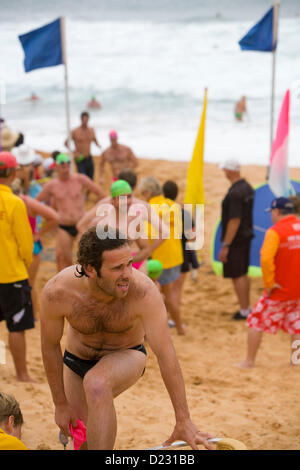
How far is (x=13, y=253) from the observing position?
5.15 meters

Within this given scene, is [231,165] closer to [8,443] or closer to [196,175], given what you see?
[196,175]

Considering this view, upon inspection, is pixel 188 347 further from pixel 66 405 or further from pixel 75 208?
pixel 66 405

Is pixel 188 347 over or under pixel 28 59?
under

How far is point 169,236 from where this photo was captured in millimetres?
6484

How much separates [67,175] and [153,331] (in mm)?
4763

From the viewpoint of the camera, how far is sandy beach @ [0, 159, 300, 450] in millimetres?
4559

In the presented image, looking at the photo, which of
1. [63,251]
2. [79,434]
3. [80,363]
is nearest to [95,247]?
[80,363]

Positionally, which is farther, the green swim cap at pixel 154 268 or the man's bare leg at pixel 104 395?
the green swim cap at pixel 154 268

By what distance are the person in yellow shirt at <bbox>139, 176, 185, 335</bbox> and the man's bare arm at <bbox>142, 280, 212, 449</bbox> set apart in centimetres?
315

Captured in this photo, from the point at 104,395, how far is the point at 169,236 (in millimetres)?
3412

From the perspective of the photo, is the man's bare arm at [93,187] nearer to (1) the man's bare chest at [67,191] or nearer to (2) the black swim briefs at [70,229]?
(1) the man's bare chest at [67,191]

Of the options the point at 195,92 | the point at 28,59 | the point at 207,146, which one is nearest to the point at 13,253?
the point at 28,59

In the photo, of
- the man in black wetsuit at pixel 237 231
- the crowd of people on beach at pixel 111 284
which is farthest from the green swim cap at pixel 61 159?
the man in black wetsuit at pixel 237 231

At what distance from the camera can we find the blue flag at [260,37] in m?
9.07
